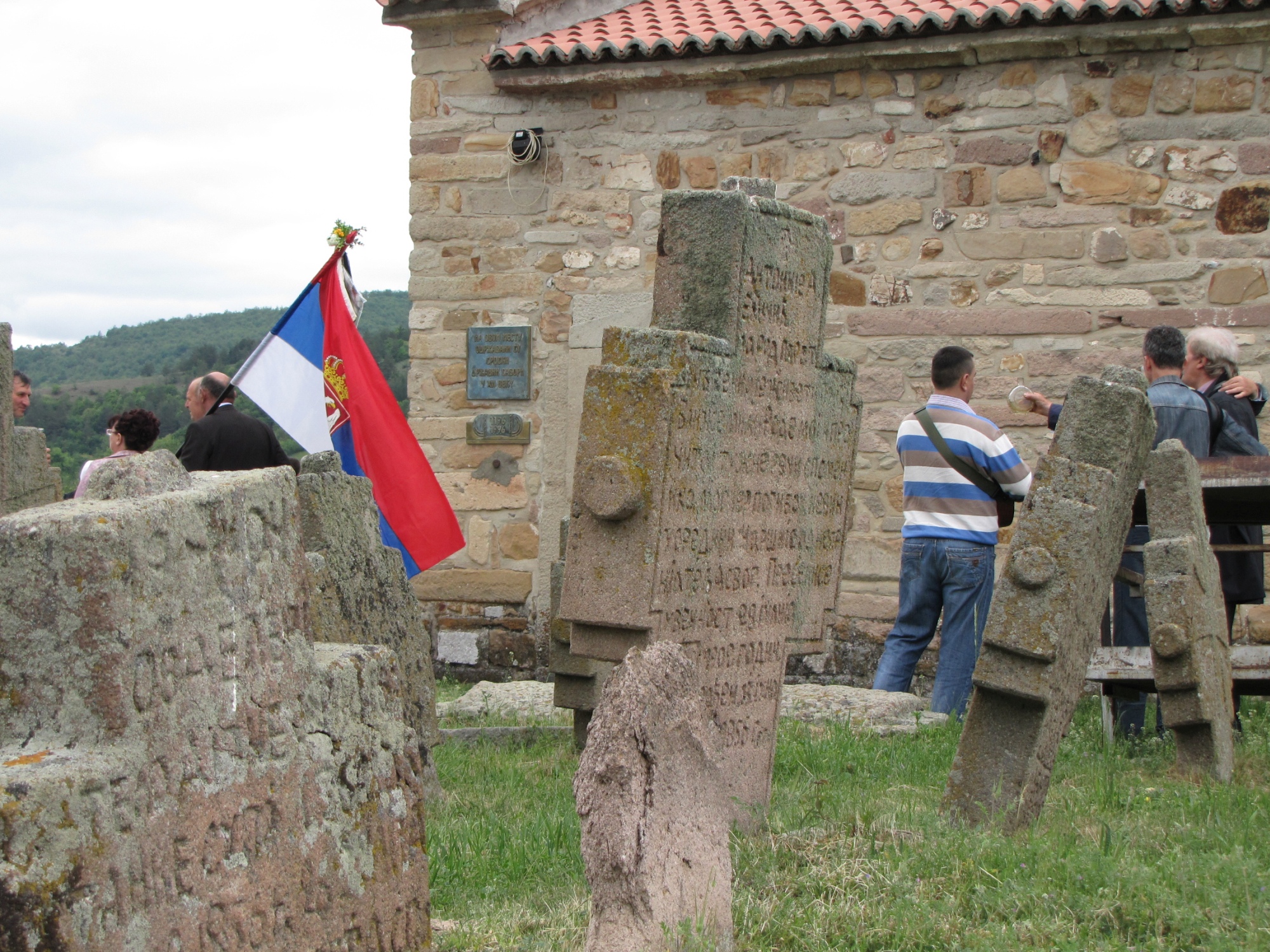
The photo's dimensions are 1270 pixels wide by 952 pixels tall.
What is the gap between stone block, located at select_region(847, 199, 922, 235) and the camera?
25.4 feet

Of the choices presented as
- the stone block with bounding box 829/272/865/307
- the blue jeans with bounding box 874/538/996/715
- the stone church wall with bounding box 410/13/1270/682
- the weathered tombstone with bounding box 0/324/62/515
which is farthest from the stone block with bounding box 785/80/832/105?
the weathered tombstone with bounding box 0/324/62/515

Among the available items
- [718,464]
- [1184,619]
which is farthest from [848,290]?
[718,464]

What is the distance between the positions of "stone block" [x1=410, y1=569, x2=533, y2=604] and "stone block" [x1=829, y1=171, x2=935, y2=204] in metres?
3.14

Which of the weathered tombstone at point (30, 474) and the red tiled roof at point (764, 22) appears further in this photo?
the red tiled roof at point (764, 22)

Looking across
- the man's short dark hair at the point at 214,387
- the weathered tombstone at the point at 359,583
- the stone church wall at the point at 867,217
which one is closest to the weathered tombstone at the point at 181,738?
the weathered tombstone at the point at 359,583

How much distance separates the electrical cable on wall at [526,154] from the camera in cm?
826

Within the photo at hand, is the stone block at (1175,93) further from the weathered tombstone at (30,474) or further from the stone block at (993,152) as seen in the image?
the weathered tombstone at (30,474)

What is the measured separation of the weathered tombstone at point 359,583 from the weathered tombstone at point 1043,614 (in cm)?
184

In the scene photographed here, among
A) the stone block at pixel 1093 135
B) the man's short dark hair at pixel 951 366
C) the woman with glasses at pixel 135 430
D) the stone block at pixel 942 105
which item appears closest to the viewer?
the man's short dark hair at pixel 951 366

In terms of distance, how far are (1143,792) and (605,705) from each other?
90.3 inches

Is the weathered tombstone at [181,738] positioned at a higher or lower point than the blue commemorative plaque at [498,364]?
lower

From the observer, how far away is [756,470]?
160 inches

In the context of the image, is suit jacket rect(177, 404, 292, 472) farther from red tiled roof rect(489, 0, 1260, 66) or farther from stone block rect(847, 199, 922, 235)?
stone block rect(847, 199, 922, 235)

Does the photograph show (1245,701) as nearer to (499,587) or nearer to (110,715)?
(499,587)
